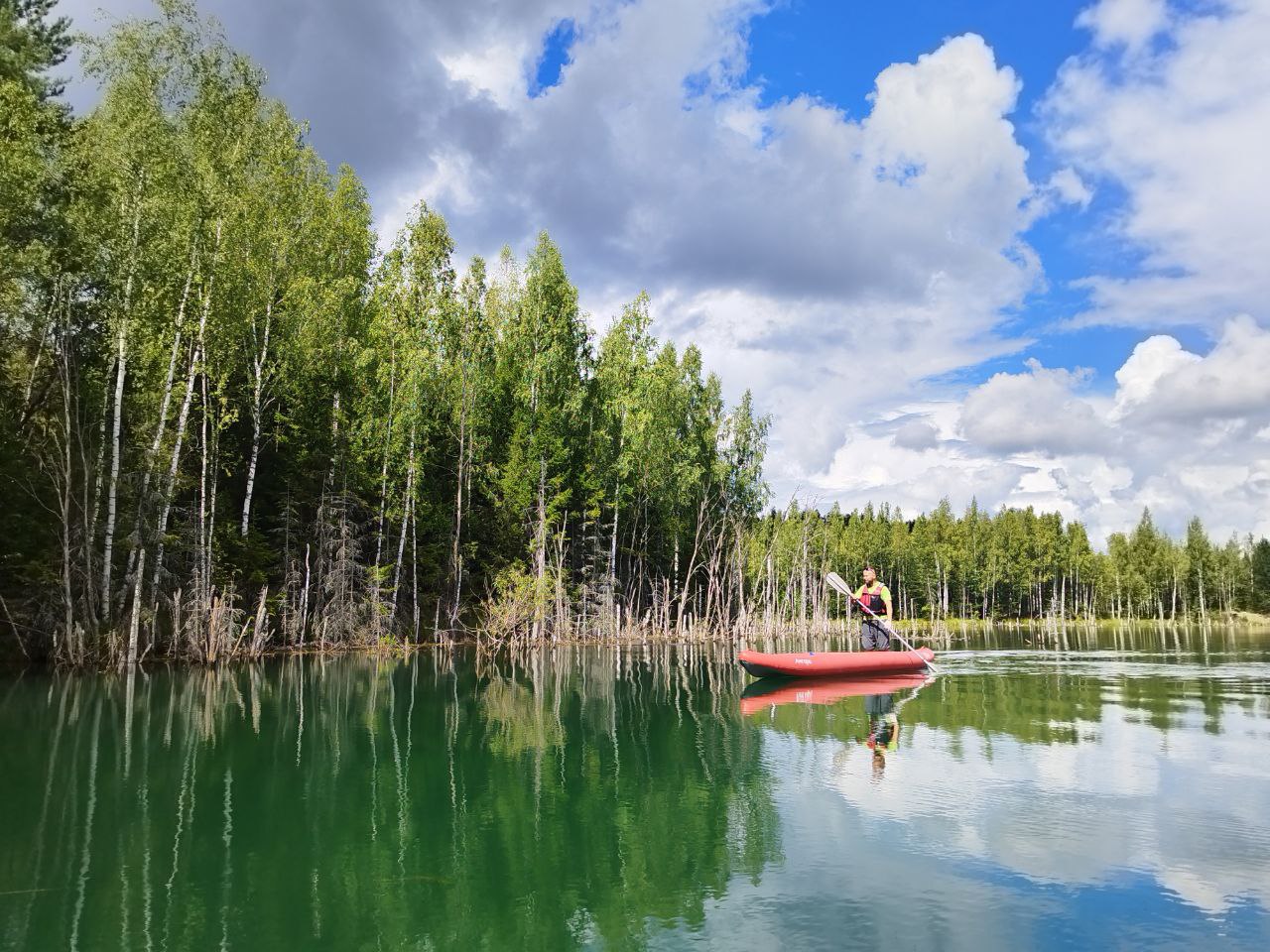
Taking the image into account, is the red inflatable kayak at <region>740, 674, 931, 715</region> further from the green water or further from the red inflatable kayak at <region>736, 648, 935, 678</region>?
the green water

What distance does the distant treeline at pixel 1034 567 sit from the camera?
249ft

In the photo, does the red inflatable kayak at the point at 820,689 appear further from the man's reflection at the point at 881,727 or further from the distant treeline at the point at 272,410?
the distant treeline at the point at 272,410

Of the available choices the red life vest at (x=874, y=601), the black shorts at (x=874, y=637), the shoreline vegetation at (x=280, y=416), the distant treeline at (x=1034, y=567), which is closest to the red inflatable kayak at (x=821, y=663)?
the black shorts at (x=874, y=637)

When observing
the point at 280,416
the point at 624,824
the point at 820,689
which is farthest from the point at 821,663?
the point at 280,416

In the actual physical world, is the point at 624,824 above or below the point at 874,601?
below

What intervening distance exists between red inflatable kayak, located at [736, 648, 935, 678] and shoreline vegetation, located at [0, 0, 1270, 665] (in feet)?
37.2

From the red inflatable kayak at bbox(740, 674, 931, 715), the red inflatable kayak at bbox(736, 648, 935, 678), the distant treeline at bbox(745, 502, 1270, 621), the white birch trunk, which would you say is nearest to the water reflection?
the red inflatable kayak at bbox(740, 674, 931, 715)

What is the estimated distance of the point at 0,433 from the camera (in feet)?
60.6

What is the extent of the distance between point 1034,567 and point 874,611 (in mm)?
65401

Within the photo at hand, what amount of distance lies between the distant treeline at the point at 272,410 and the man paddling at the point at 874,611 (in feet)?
38.5

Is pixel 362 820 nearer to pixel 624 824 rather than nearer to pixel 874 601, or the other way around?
pixel 624 824

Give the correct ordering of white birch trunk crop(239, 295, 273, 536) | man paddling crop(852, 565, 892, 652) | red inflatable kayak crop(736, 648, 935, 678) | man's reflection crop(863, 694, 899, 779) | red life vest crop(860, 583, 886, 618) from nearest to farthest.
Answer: man's reflection crop(863, 694, 899, 779) < red inflatable kayak crop(736, 648, 935, 678) < man paddling crop(852, 565, 892, 652) < red life vest crop(860, 583, 886, 618) < white birch trunk crop(239, 295, 273, 536)

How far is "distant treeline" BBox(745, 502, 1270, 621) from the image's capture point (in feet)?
249

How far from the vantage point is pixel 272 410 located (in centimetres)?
2736
